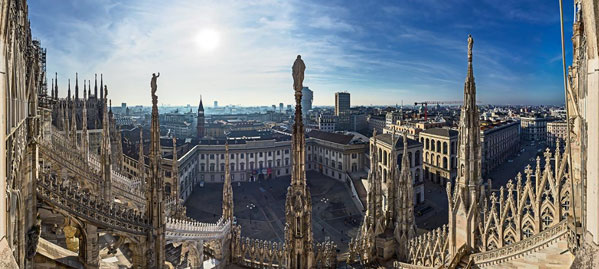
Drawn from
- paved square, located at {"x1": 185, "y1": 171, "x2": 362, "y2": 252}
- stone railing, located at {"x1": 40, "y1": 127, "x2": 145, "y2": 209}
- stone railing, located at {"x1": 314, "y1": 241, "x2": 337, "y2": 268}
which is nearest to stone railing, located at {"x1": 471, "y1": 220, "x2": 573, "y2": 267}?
stone railing, located at {"x1": 314, "y1": 241, "x2": 337, "y2": 268}

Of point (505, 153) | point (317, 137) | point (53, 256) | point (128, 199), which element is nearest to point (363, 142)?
point (317, 137)

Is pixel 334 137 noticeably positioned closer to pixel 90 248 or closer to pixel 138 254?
pixel 138 254

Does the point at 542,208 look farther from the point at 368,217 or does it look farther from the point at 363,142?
the point at 363,142

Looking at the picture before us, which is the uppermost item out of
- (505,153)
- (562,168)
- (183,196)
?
(562,168)

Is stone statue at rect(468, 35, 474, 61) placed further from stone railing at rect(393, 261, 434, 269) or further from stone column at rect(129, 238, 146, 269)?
stone column at rect(129, 238, 146, 269)

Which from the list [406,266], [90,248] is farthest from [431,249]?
[90,248]

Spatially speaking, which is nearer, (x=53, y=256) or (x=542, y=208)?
(x=542, y=208)
